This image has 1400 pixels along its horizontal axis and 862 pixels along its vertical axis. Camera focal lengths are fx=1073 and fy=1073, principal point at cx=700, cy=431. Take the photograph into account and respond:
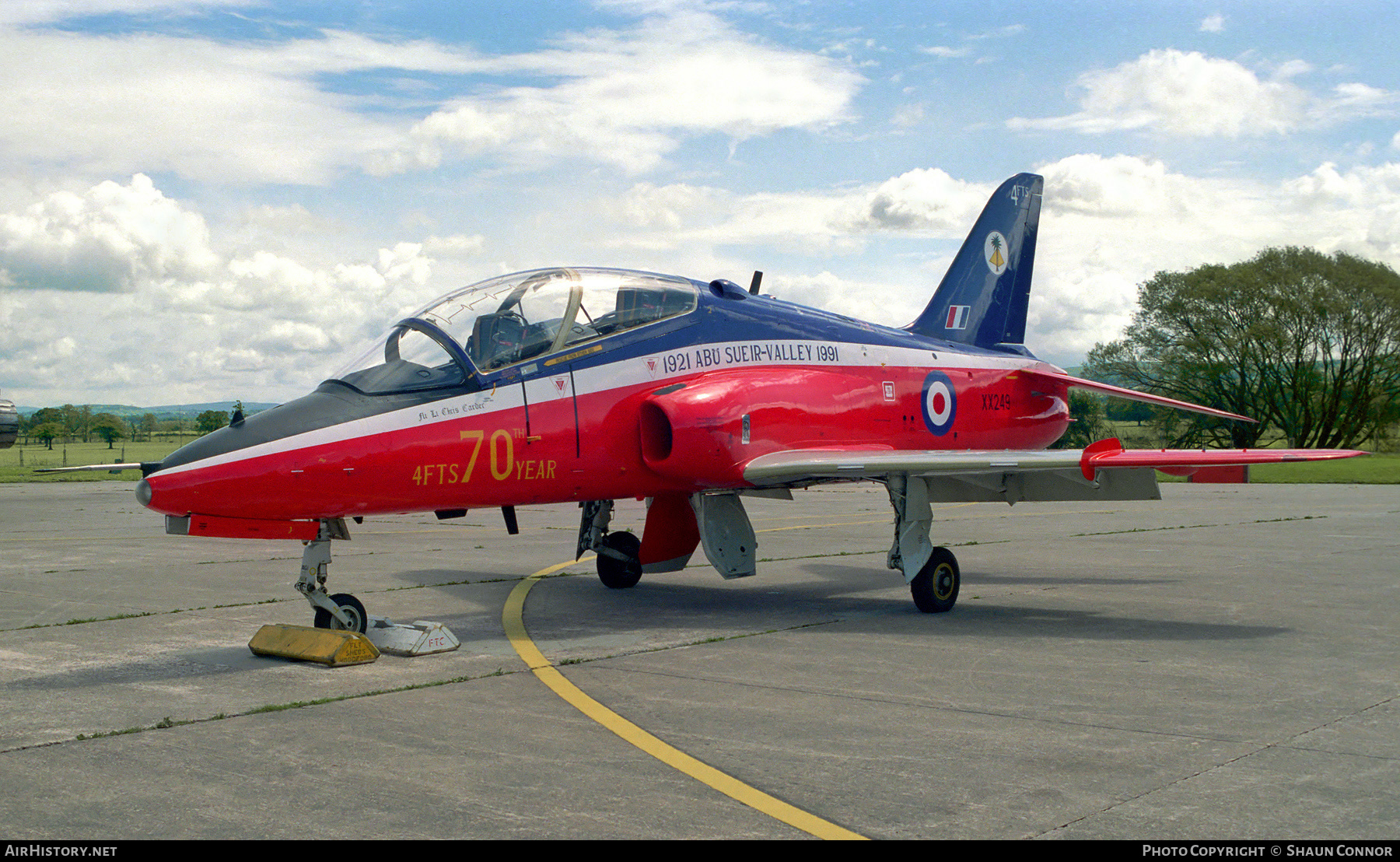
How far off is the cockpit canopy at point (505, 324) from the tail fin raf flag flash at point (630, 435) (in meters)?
0.02

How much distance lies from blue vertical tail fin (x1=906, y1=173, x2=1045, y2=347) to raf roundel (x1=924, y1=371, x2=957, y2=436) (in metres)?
2.15

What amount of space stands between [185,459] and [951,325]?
32.6ft

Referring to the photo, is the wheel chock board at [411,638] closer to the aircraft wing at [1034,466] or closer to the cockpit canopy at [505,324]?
the cockpit canopy at [505,324]

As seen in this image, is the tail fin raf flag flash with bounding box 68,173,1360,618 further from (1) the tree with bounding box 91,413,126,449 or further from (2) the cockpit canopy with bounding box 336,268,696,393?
(1) the tree with bounding box 91,413,126,449

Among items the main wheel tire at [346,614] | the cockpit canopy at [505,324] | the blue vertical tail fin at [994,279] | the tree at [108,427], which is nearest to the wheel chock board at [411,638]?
the main wheel tire at [346,614]

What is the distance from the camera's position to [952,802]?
15.0 feet

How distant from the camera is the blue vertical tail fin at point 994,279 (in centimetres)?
1442

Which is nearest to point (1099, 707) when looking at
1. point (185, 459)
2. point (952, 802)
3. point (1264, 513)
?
point (952, 802)

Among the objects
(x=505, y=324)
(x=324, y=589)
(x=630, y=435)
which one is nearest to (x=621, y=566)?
(x=630, y=435)

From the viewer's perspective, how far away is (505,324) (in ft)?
29.4

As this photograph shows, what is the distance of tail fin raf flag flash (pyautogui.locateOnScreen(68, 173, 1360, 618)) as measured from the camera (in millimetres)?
7781

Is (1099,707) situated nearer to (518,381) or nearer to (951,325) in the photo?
(518,381)

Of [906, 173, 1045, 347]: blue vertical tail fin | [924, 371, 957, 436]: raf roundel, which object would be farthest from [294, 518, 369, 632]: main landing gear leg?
[906, 173, 1045, 347]: blue vertical tail fin

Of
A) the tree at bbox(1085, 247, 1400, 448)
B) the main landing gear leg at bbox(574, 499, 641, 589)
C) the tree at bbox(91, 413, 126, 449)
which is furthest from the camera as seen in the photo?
the tree at bbox(91, 413, 126, 449)
